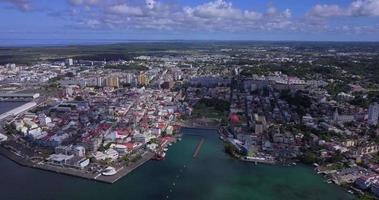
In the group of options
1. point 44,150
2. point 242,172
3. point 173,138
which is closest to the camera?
point 242,172

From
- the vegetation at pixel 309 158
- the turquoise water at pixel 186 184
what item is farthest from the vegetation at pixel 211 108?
the turquoise water at pixel 186 184

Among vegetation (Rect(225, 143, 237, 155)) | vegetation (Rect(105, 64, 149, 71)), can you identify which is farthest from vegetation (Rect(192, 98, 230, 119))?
vegetation (Rect(105, 64, 149, 71))

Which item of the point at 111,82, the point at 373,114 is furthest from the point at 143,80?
the point at 373,114

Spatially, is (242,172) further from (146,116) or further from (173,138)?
(146,116)

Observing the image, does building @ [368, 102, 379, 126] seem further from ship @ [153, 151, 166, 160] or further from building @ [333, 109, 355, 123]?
ship @ [153, 151, 166, 160]

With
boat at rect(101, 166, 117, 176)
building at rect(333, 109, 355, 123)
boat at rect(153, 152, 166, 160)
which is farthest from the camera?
building at rect(333, 109, 355, 123)

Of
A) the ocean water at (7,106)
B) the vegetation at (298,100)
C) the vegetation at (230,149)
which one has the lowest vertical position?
the vegetation at (230,149)

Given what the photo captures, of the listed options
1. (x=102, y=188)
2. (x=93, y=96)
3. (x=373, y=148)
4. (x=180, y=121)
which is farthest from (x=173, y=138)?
(x=93, y=96)

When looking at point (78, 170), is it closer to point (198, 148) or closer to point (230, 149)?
point (198, 148)

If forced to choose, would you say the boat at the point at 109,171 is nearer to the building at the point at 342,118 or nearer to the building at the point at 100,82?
the building at the point at 342,118
